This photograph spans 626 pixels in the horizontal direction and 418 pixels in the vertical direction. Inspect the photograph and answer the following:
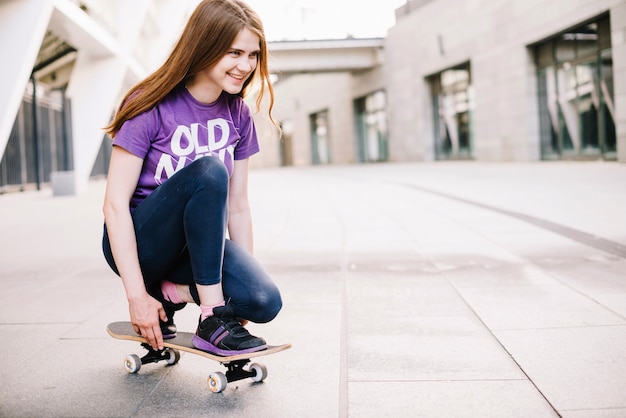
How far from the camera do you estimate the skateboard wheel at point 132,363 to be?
270cm

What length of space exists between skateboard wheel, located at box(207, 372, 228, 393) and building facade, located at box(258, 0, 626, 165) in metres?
15.8

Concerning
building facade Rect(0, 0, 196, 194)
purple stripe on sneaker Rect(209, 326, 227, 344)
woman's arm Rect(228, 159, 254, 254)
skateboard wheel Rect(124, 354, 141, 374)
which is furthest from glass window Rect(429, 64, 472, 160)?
purple stripe on sneaker Rect(209, 326, 227, 344)

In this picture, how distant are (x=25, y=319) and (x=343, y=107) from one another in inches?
1379

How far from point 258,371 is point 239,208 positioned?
0.72m

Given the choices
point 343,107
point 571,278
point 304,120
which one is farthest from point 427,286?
point 304,120

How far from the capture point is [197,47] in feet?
8.11

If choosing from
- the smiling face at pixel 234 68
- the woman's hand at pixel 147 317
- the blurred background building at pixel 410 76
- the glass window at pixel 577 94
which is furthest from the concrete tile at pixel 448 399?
the glass window at pixel 577 94

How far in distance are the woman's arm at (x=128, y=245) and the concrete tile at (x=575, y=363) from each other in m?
1.45

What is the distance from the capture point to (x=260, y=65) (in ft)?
8.80

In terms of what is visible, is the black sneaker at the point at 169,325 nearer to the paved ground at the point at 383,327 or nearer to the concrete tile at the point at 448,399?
the paved ground at the point at 383,327

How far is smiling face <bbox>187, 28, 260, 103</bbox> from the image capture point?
2.49m

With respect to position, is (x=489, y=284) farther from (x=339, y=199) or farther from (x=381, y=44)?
(x=381, y=44)

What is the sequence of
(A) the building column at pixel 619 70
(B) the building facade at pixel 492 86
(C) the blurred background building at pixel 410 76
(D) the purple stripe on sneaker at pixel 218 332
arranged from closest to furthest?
(D) the purple stripe on sneaker at pixel 218 332, (A) the building column at pixel 619 70, (C) the blurred background building at pixel 410 76, (B) the building facade at pixel 492 86

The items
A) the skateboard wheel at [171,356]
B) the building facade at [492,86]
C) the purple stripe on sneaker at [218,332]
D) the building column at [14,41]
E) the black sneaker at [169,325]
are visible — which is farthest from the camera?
the building facade at [492,86]
